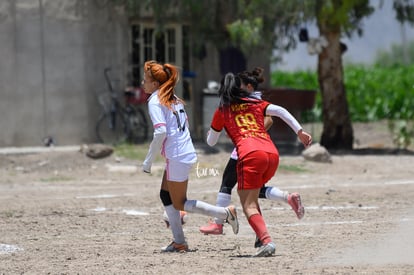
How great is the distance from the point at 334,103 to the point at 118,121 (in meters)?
4.95

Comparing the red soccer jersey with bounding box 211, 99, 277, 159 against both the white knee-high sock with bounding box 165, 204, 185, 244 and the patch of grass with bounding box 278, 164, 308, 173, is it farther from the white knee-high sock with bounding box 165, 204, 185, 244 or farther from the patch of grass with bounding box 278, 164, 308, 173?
the patch of grass with bounding box 278, 164, 308, 173

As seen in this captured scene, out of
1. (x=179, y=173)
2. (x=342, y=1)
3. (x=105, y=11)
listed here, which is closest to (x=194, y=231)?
(x=179, y=173)

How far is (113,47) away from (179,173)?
15.1m

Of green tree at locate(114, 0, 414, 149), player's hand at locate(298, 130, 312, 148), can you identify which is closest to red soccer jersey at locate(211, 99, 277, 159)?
player's hand at locate(298, 130, 312, 148)

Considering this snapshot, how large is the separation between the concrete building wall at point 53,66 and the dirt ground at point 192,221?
2.20 metres

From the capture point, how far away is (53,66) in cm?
2344

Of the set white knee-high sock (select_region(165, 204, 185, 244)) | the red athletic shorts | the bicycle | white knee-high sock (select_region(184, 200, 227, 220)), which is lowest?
the bicycle

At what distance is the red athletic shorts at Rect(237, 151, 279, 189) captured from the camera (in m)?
9.39

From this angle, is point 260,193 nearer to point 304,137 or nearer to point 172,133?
point 304,137

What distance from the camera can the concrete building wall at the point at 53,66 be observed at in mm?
22938

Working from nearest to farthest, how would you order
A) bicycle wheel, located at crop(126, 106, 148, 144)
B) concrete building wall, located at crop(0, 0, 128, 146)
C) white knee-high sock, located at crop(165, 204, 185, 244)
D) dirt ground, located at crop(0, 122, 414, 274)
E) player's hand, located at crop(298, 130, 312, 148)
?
dirt ground, located at crop(0, 122, 414, 274)
player's hand, located at crop(298, 130, 312, 148)
white knee-high sock, located at crop(165, 204, 185, 244)
concrete building wall, located at crop(0, 0, 128, 146)
bicycle wheel, located at crop(126, 106, 148, 144)

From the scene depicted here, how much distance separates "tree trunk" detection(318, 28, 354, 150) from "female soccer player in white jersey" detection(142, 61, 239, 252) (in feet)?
45.6

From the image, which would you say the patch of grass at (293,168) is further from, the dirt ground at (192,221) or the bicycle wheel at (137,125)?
the bicycle wheel at (137,125)

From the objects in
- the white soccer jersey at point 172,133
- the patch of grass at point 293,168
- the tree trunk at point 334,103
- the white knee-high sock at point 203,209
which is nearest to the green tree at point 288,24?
the tree trunk at point 334,103
